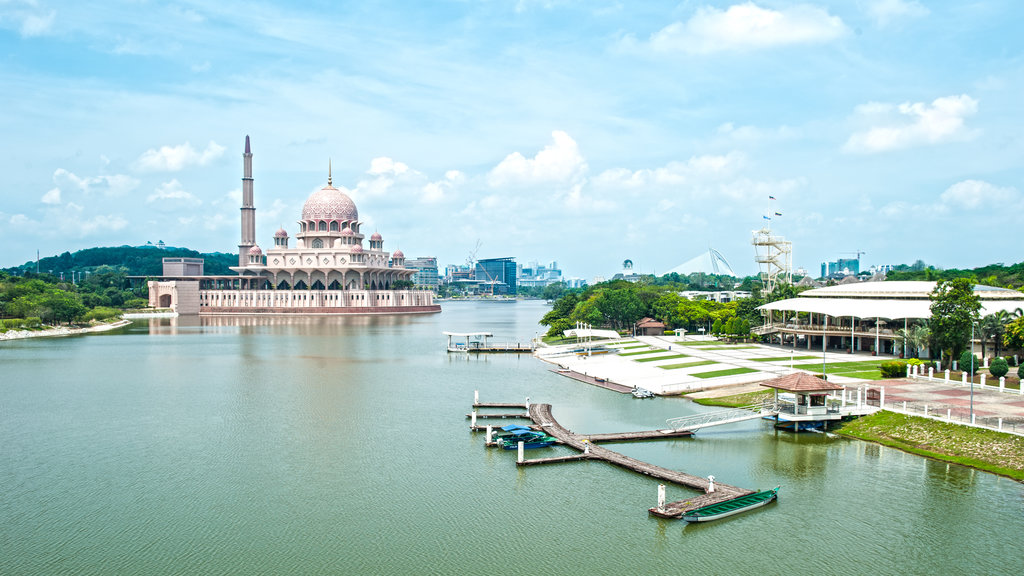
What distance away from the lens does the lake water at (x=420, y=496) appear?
23.2 metres

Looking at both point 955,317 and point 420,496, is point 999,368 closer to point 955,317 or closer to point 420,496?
point 955,317

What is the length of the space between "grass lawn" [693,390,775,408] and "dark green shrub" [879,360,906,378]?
8.32m

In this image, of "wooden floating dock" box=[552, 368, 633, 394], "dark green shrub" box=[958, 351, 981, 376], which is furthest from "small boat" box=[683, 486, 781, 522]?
"dark green shrub" box=[958, 351, 981, 376]

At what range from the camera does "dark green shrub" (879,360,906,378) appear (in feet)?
156

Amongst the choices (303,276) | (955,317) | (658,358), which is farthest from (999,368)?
(303,276)

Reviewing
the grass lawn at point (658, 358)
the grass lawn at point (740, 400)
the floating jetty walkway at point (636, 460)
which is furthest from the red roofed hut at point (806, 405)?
the grass lawn at point (658, 358)

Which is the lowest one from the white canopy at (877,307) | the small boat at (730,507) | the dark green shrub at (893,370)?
the small boat at (730,507)

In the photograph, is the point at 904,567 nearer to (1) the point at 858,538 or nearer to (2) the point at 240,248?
(1) the point at 858,538

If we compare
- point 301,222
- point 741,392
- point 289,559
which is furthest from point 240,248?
point 289,559

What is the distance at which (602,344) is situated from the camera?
74.8 meters

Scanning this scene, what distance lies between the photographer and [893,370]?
4744 cm

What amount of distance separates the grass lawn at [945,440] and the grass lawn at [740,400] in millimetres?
6428

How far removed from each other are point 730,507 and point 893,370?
87.2ft

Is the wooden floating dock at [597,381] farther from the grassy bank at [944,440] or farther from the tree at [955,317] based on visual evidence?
the tree at [955,317]
